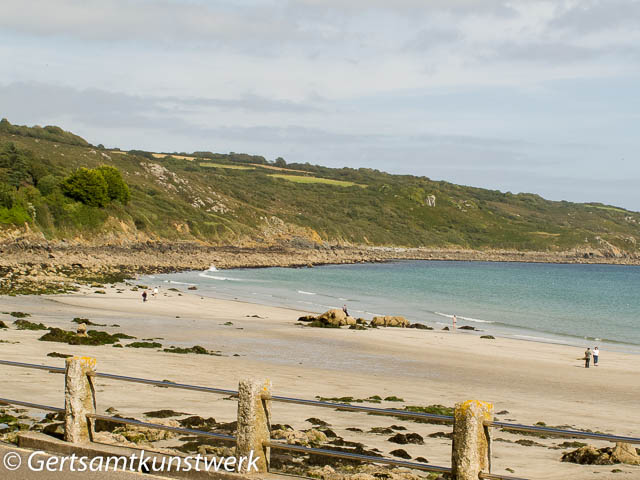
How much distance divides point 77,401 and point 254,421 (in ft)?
7.81

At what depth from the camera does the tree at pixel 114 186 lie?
10219cm

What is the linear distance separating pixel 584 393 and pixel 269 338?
13.9m

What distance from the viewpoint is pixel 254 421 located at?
7.20 metres

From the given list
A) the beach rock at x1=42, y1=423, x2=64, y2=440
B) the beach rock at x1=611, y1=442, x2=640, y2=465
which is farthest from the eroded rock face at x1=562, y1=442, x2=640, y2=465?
the beach rock at x1=42, y1=423, x2=64, y2=440

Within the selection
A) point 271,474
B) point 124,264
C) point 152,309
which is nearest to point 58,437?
point 271,474

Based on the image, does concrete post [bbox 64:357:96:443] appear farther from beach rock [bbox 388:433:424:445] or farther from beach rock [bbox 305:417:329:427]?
beach rock [bbox 388:433:424:445]

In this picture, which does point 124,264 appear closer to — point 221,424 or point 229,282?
point 229,282

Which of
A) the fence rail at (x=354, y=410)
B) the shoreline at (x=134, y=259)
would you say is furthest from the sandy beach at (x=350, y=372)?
the shoreline at (x=134, y=259)

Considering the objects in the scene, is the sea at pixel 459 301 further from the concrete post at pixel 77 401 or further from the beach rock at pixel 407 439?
the concrete post at pixel 77 401

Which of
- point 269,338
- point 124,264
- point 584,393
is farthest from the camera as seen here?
point 124,264

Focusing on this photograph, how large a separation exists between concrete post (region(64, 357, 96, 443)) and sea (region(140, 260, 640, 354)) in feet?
114

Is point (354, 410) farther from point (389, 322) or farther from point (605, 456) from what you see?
point (389, 322)

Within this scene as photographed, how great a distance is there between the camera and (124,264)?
8069 centimetres

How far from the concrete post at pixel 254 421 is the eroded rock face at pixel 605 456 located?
6.65 meters
